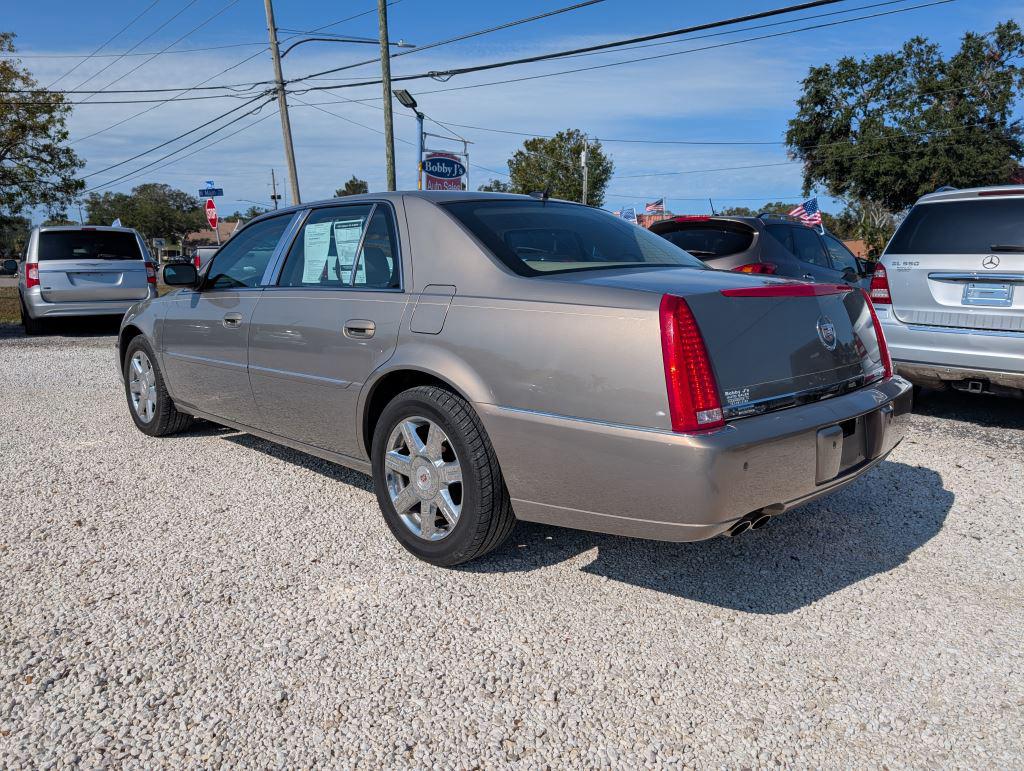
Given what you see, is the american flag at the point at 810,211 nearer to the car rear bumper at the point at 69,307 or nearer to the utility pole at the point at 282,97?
the utility pole at the point at 282,97

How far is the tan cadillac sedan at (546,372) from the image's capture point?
2.58m

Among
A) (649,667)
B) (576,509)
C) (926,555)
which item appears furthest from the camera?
(926,555)

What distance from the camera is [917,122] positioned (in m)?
43.7

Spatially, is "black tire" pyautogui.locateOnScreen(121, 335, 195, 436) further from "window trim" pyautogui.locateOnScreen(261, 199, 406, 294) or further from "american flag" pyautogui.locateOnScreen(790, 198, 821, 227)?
"american flag" pyautogui.locateOnScreen(790, 198, 821, 227)

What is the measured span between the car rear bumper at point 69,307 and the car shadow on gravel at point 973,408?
1051cm

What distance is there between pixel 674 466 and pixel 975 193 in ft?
14.5

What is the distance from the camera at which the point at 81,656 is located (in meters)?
2.61

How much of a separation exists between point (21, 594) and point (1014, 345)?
5729 mm

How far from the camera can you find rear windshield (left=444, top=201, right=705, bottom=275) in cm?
326

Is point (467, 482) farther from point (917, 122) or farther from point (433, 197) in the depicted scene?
point (917, 122)

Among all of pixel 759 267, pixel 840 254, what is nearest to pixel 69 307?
pixel 759 267

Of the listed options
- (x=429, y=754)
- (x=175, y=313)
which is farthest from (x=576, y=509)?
(x=175, y=313)

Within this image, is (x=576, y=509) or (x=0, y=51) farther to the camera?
(x=0, y=51)

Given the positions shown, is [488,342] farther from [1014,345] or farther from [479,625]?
[1014,345]
